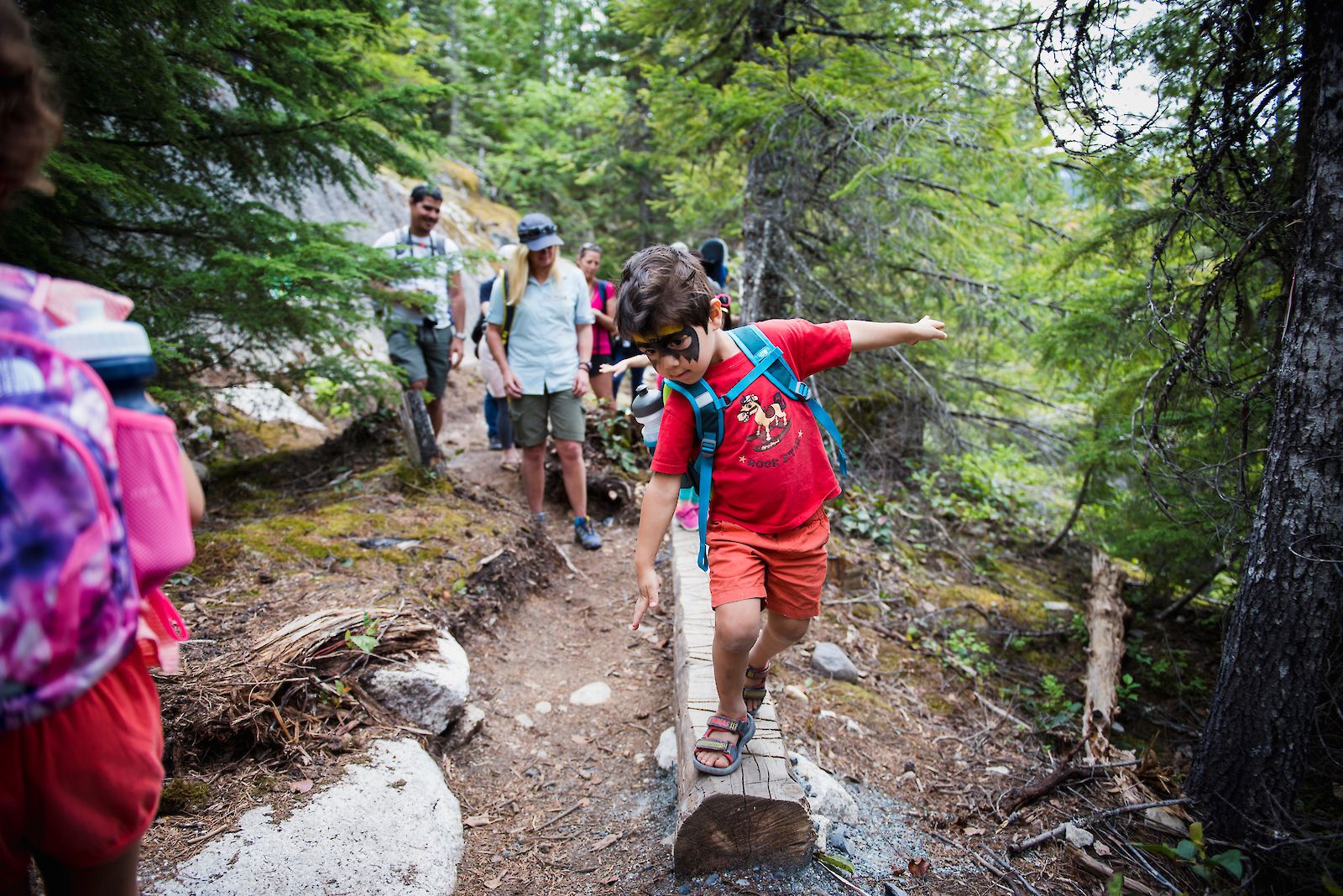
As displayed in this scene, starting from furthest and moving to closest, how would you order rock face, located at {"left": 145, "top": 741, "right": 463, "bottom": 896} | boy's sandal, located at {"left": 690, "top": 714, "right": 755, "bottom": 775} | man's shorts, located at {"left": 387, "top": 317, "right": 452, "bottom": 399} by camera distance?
man's shorts, located at {"left": 387, "top": 317, "right": 452, "bottom": 399} → boy's sandal, located at {"left": 690, "top": 714, "right": 755, "bottom": 775} → rock face, located at {"left": 145, "top": 741, "right": 463, "bottom": 896}

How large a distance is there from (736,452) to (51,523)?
2.04 metres

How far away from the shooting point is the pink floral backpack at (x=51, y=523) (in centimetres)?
108

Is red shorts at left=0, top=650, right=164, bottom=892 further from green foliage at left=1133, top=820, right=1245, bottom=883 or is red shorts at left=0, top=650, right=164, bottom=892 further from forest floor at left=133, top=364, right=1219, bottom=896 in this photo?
green foliage at left=1133, top=820, right=1245, bottom=883

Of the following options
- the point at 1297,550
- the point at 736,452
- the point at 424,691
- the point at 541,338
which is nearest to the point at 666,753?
the point at 424,691

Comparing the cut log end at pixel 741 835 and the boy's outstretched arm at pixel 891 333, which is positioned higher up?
the boy's outstretched arm at pixel 891 333

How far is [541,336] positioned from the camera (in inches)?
213

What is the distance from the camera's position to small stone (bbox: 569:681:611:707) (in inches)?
170

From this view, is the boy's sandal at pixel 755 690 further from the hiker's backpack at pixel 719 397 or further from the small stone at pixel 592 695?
the small stone at pixel 592 695

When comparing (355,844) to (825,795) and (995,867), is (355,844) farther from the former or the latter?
(995,867)

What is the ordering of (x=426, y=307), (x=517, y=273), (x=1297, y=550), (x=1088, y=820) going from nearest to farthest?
(x=1297, y=550)
(x=1088, y=820)
(x=517, y=273)
(x=426, y=307)

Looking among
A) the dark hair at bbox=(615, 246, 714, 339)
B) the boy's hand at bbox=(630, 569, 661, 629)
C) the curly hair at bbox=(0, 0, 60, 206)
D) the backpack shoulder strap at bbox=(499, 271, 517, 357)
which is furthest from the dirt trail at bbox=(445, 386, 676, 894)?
the curly hair at bbox=(0, 0, 60, 206)

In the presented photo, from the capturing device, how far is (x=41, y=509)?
1100 millimetres

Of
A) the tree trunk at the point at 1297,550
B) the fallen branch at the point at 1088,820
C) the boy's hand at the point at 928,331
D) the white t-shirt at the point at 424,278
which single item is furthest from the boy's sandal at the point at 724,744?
the white t-shirt at the point at 424,278

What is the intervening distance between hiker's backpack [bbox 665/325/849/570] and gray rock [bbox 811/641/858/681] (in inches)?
90.7
